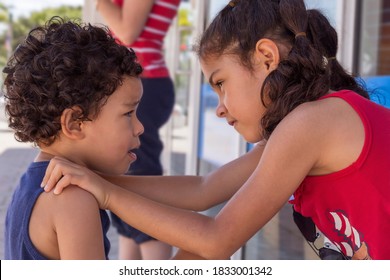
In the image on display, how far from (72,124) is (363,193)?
2.69 feet

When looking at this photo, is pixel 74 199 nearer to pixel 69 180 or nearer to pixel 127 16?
pixel 69 180

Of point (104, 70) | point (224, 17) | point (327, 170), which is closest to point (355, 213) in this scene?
point (327, 170)

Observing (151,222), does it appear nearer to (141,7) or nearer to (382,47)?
(141,7)

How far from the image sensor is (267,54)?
1723mm

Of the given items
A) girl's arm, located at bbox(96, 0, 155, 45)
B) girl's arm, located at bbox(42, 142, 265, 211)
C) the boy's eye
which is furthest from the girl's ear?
girl's arm, located at bbox(96, 0, 155, 45)

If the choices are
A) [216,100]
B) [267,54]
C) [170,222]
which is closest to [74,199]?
[170,222]

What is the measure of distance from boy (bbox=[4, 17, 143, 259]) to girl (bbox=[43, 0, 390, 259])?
89 mm

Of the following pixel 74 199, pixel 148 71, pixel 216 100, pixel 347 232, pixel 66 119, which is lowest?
pixel 216 100

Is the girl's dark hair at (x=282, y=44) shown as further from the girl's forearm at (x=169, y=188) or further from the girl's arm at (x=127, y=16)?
the girl's arm at (x=127, y=16)

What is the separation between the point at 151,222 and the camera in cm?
164

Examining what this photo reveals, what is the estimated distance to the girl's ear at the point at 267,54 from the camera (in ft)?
5.62

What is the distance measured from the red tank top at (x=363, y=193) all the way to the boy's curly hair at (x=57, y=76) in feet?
2.04

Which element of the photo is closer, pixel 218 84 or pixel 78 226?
pixel 78 226

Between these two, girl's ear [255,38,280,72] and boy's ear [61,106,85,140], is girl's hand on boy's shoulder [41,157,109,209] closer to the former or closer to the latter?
boy's ear [61,106,85,140]
